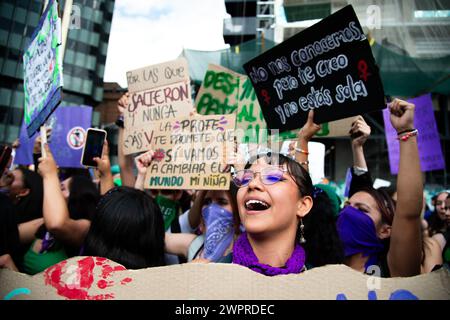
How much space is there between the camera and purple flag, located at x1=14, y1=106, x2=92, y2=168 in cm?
450

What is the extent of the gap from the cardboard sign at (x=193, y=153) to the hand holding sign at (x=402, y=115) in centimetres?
107

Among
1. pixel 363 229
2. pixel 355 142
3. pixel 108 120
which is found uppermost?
pixel 108 120

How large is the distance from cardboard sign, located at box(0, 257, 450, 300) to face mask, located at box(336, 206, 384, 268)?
1.15 meters

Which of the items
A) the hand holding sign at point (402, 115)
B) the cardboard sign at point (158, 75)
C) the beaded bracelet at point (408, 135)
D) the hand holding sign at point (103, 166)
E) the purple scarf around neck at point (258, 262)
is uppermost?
the cardboard sign at point (158, 75)

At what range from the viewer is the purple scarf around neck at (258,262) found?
132 cm

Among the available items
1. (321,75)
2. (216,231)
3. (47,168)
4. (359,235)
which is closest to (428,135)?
(321,75)

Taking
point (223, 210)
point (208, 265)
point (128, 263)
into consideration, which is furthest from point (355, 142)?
point (208, 265)

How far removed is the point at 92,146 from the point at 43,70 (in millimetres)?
654

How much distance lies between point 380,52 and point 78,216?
704 centimetres

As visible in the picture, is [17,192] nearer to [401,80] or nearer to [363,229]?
[363,229]

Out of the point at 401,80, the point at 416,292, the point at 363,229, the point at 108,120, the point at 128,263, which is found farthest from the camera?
the point at 108,120

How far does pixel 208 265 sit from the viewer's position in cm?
79

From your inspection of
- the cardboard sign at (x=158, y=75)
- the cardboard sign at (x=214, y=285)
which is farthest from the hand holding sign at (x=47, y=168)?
the cardboard sign at (x=214, y=285)

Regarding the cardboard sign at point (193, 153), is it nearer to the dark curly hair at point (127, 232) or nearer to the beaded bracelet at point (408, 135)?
the dark curly hair at point (127, 232)
